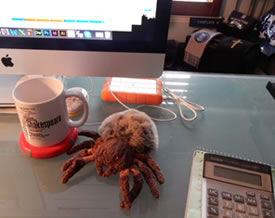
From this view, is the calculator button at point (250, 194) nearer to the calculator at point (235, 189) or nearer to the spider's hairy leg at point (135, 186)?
the calculator at point (235, 189)

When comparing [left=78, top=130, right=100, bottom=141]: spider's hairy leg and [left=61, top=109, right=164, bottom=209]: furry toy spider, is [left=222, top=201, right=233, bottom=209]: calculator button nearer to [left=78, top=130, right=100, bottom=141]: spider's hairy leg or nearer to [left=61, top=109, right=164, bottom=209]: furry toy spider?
[left=61, top=109, right=164, bottom=209]: furry toy spider

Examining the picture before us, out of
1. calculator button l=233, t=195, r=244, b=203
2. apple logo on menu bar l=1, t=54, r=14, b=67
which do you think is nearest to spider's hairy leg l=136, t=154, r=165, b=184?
calculator button l=233, t=195, r=244, b=203

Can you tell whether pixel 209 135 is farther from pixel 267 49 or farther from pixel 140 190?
pixel 267 49

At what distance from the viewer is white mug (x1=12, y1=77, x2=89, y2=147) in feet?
1.11

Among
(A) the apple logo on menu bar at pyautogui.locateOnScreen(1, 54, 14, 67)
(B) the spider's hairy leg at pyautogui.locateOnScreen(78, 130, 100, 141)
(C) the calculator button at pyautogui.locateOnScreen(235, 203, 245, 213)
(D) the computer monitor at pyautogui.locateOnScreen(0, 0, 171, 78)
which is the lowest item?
(B) the spider's hairy leg at pyautogui.locateOnScreen(78, 130, 100, 141)

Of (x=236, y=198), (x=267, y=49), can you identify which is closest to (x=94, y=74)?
(x=236, y=198)

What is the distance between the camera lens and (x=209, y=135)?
457 millimetres

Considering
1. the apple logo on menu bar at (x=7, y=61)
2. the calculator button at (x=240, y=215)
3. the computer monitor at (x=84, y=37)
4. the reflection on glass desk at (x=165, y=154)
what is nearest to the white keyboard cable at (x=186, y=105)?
the reflection on glass desk at (x=165, y=154)

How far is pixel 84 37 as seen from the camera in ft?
1.28

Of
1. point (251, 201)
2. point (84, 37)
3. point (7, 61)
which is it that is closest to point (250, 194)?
point (251, 201)

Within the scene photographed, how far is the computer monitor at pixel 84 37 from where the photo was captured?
365mm

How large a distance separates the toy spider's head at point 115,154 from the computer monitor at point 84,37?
0.49 feet

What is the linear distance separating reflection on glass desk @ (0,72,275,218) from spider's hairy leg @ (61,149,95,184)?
0.04 ft

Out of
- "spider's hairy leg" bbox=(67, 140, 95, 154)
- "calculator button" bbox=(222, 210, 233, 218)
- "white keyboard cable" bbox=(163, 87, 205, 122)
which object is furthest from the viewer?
"white keyboard cable" bbox=(163, 87, 205, 122)
